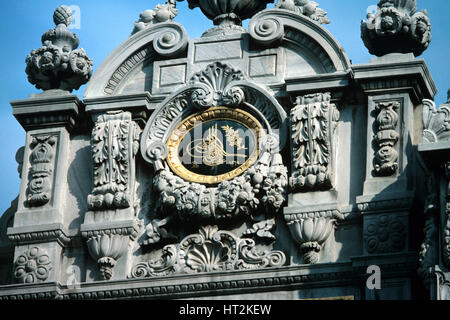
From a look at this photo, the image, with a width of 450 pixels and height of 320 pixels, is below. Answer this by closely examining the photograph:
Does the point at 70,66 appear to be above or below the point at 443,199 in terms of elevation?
above

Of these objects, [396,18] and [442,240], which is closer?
[442,240]

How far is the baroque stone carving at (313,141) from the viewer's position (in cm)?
3045

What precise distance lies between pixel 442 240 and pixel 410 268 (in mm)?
942

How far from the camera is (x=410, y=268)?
29234 mm

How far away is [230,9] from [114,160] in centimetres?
328

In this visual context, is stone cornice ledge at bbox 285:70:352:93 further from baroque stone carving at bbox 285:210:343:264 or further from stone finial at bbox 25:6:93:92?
stone finial at bbox 25:6:93:92

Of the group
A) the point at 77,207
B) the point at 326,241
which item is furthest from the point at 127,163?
the point at 326,241

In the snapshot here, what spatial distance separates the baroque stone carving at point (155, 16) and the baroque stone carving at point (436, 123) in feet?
16.2

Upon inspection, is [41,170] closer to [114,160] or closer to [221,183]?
[114,160]

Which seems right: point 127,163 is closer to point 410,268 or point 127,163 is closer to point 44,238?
point 44,238

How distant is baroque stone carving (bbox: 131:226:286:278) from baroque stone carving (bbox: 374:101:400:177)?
198 centimetres

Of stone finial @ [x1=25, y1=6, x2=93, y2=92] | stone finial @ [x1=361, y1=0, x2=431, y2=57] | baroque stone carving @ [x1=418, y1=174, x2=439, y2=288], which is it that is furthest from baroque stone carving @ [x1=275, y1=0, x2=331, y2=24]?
baroque stone carving @ [x1=418, y1=174, x2=439, y2=288]

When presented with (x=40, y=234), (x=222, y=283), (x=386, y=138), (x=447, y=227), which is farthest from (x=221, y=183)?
(x=447, y=227)

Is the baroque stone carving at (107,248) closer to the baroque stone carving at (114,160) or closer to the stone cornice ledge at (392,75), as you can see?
the baroque stone carving at (114,160)
